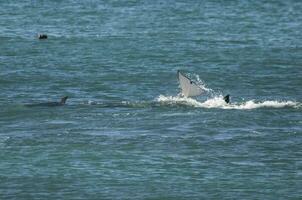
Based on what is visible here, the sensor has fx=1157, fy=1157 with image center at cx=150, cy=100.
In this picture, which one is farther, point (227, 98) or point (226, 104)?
point (226, 104)

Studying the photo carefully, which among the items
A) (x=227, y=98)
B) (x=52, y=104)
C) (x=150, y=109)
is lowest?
(x=150, y=109)

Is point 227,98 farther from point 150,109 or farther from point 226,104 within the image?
point 150,109

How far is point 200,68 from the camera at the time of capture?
73.4 m

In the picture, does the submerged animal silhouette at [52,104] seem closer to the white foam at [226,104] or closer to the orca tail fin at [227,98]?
the white foam at [226,104]

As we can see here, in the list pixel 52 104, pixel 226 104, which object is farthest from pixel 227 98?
pixel 52 104

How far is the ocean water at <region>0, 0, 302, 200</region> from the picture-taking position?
47562 millimetres

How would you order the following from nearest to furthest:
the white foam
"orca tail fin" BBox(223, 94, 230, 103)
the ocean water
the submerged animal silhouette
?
1. the ocean water
2. "orca tail fin" BBox(223, 94, 230, 103)
3. the white foam
4. the submerged animal silhouette

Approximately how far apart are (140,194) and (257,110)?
1529cm

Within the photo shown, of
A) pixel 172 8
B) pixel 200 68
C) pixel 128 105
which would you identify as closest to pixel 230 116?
pixel 128 105

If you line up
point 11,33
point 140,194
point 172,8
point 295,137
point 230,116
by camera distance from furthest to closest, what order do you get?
point 172,8 < point 11,33 < point 230,116 < point 295,137 < point 140,194

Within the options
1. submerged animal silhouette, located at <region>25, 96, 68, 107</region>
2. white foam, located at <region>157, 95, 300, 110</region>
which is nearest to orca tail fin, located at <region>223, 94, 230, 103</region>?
white foam, located at <region>157, 95, 300, 110</region>

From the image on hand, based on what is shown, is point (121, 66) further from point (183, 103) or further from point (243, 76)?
point (183, 103)

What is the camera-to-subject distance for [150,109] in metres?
60.0

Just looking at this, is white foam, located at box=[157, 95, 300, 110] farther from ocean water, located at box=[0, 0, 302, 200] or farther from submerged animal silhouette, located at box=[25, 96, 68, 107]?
submerged animal silhouette, located at box=[25, 96, 68, 107]
